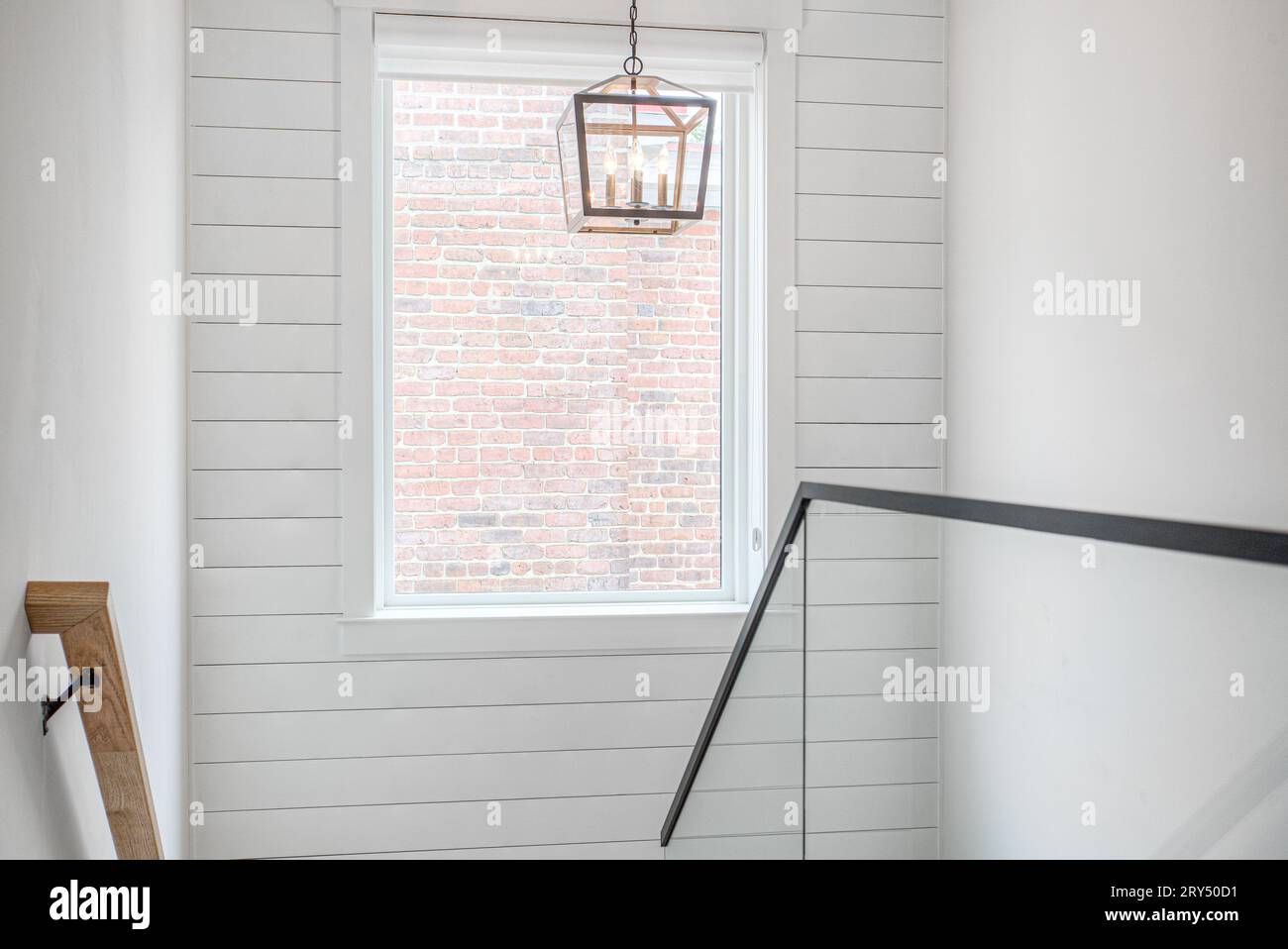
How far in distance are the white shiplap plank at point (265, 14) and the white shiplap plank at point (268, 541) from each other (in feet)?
4.71

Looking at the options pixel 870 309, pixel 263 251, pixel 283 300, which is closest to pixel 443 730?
pixel 283 300

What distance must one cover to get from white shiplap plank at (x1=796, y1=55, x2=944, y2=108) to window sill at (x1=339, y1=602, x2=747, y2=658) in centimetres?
166

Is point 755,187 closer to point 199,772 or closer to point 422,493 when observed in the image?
point 422,493

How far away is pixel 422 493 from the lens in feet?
10.1

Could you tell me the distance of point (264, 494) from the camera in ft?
9.43

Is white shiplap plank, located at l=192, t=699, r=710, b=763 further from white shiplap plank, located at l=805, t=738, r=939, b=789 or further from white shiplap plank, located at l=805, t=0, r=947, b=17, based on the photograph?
white shiplap plank, located at l=805, t=0, r=947, b=17

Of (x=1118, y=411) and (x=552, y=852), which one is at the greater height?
(x=1118, y=411)

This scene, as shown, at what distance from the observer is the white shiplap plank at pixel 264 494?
2.85 meters

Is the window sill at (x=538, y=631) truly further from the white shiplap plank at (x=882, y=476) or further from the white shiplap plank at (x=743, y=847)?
the white shiplap plank at (x=743, y=847)

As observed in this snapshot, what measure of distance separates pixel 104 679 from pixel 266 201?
1864mm

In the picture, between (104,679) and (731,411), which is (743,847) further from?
(731,411)

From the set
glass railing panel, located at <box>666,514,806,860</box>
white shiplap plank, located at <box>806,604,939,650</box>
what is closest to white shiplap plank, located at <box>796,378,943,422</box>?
glass railing panel, located at <box>666,514,806,860</box>

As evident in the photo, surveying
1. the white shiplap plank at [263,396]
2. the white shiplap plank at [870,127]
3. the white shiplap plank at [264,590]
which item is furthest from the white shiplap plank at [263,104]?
the white shiplap plank at [870,127]

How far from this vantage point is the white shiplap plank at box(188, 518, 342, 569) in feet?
9.37
